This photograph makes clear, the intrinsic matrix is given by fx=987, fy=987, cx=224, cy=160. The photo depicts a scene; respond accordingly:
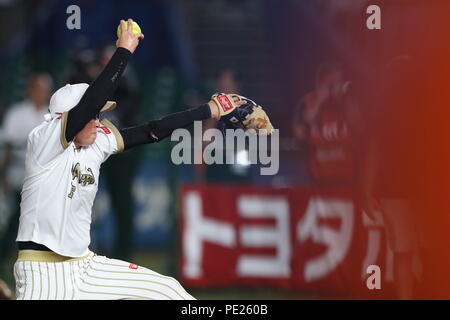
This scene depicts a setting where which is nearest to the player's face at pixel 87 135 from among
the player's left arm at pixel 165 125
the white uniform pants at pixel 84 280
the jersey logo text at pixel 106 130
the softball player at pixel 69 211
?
the softball player at pixel 69 211

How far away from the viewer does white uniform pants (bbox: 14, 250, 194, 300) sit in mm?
5215

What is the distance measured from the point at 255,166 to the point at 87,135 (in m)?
3.99

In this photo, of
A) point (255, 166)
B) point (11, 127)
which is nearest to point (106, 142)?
point (255, 166)

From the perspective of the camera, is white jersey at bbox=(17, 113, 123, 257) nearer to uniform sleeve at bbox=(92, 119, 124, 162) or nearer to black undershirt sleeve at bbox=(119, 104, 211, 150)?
uniform sleeve at bbox=(92, 119, 124, 162)

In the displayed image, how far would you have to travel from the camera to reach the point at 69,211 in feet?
17.4

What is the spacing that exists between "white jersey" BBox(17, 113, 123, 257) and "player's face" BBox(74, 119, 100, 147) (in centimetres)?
6

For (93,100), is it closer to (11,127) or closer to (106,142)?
(106,142)

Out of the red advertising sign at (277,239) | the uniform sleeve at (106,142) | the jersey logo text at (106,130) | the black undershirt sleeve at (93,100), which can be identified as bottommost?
the red advertising sign at (277,239)

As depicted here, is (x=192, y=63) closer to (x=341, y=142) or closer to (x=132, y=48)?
(x=341, y=142)

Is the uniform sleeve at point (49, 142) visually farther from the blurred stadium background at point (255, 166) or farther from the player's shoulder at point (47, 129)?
the blurred stadium background at point (255, 166)

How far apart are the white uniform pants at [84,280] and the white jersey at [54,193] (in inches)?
2.9

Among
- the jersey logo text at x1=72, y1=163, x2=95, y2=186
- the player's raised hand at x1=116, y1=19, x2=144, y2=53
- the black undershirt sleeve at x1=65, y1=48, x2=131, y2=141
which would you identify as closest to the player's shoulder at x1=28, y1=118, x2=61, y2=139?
the black undershirt sleeve at x1=65, y1=48, x2=131, y2=141

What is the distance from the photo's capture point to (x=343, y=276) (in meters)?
8.07

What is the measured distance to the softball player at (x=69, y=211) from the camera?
17.0ft
